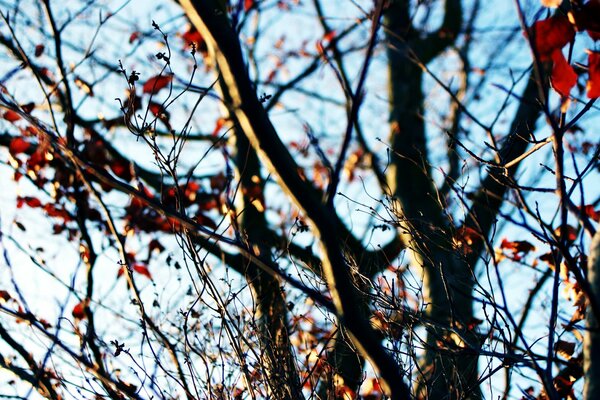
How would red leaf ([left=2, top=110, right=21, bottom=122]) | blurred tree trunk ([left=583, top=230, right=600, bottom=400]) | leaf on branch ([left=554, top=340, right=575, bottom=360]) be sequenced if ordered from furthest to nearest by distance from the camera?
1. red leaf ([left=2, top=110, right=21, bottom=122])
2. leaf on branch ([left=554, top=340, right=575, bottom=360])
3. blurred tree trunk ([left=583, top=230, right=600, bottom=400])

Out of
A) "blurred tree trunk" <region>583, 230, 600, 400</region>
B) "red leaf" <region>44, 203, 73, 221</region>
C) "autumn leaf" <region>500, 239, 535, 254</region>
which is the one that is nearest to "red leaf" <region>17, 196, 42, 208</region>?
"red leaf" <region>44, 203, 73, 221</region>

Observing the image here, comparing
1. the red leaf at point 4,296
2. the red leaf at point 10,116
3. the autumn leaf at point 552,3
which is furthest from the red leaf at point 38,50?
the autumn leaf at point 552,3

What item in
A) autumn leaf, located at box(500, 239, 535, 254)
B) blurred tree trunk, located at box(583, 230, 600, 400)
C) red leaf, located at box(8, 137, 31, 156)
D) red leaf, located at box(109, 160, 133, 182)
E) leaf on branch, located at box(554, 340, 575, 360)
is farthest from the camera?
red leaf, located at box(109, 160, 133, 182)

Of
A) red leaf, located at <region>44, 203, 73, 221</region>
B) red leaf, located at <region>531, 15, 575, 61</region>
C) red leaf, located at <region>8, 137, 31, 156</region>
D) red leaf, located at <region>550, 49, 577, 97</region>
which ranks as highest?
red leaf, located at <region>8, 137, 31, 156</region>

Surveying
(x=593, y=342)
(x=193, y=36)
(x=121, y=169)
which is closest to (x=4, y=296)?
(x=121, y=169)

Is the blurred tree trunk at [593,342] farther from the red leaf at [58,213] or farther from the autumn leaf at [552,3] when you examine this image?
the red leaf at [58,213]

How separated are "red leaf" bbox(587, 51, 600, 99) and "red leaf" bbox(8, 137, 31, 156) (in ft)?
17.1

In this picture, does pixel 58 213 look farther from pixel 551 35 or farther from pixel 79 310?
pixel 551 35

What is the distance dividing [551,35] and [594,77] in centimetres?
32

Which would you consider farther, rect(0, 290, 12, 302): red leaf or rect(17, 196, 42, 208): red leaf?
rect(17, 196, 42, 208): red leaf

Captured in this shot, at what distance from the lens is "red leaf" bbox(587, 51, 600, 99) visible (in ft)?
8.07

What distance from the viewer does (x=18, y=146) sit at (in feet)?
20.0

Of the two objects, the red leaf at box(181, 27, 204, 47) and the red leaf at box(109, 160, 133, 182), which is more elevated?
the red leaf at box(181, 27, 204, 47)

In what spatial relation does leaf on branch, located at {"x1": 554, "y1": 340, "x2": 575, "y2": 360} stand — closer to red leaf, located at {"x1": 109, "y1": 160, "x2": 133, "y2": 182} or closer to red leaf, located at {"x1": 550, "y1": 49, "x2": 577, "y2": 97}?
red leaf, located at {"x1": 550, "y1": 49, "x2": 577, "y2": 97}
